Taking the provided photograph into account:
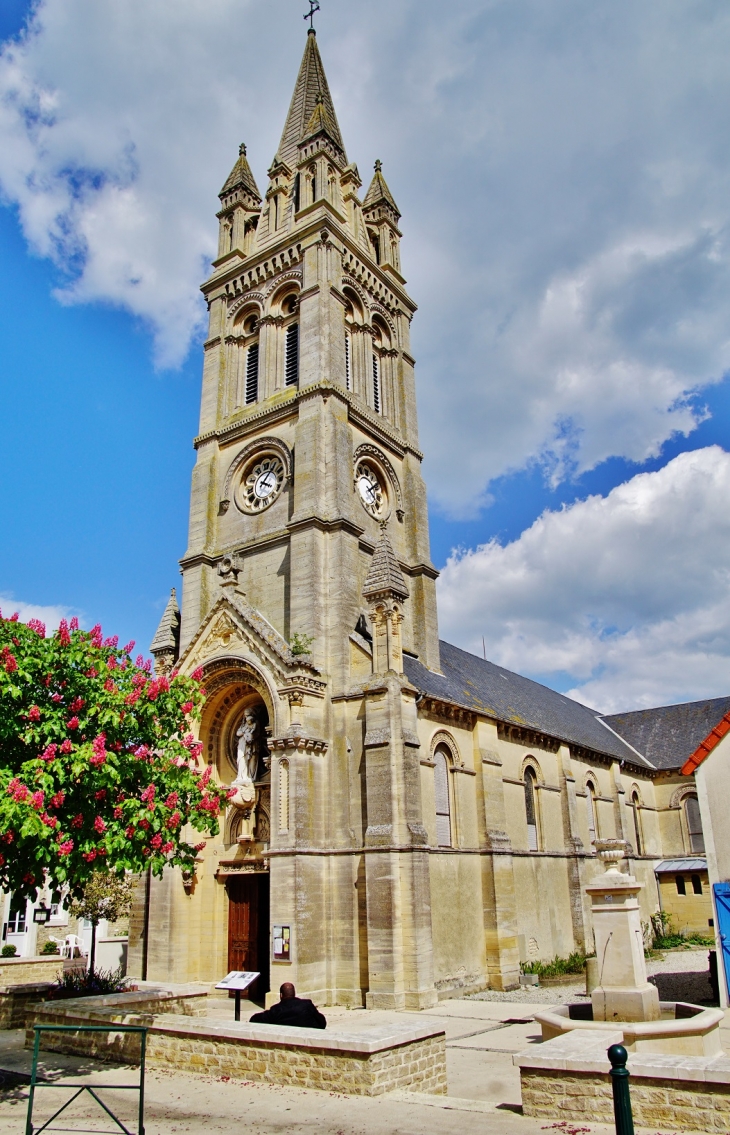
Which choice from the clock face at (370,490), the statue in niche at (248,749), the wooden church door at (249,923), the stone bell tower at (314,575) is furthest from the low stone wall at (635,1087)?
the clock face at (370,490)

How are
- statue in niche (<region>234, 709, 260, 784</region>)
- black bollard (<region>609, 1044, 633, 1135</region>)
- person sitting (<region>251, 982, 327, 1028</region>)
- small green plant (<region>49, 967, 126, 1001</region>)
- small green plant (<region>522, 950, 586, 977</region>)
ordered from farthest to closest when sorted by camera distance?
small green plant (<region>522, 950, 586, 977</region>) < statue in niche (<region>234, 709, 260, 784</region>) < small green plant (<region>49, 967, 126, 1001</region>) < person sitting (<region>251, 982, 327, 1028</region>) < black bollard (<region>609, 1044, 633, 1135</region>)

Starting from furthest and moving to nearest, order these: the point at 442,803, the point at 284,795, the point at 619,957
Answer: the point at 442,803 < the point at 284,795 < the point at 619,957

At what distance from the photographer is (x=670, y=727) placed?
43.5 metres

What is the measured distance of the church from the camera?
20031mm

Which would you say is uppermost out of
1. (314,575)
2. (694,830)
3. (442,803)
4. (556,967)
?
(314,575)

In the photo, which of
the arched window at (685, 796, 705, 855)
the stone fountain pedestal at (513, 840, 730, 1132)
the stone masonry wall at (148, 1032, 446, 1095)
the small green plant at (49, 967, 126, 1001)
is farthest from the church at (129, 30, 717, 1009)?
the stone masonry wall at (148, 1032, 446, 1095)

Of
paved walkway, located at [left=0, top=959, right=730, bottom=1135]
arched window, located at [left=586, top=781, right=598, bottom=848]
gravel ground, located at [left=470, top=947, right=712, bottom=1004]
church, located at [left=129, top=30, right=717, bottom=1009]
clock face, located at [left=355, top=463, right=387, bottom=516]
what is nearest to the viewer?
paved walkway, located at [left=0, top=959, right=730, bottom=1135]

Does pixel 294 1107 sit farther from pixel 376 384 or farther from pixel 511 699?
pixel 376 384

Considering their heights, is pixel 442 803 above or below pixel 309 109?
Answer: below

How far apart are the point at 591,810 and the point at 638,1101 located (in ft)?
85.4

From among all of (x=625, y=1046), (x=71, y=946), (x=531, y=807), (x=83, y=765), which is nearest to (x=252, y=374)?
(x=531, y=807)

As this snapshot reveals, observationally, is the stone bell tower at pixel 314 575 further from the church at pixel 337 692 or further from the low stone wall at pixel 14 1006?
the low stone wall at pixel 14 1006

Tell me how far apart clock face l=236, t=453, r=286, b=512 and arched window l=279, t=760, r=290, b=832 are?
9214 millimetres

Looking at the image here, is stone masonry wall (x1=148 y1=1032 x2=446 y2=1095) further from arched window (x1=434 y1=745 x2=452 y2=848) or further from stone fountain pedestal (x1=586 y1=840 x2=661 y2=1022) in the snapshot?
arched window (x1=434 y1=745 x2=452 y2=848)
